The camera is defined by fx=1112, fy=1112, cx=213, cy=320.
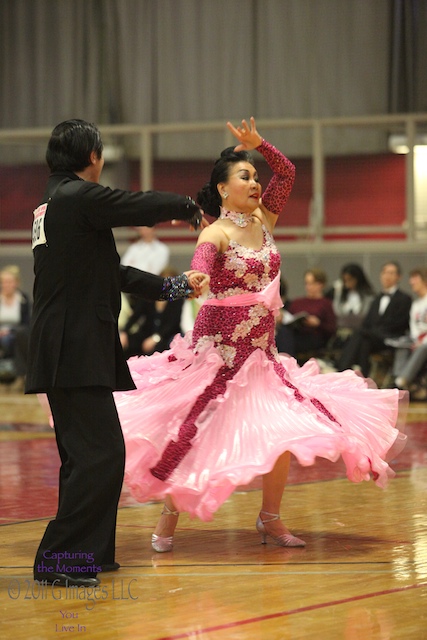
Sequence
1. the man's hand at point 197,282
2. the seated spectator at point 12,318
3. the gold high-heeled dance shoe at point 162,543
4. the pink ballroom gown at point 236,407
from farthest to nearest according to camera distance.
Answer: the seated spectator at point 12,318, the gold high-heeled dance shoe at point 162,543, the pink ballroom gown at point 236,407, the man's hand at point 197,282

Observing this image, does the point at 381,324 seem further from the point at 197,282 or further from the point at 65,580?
the point at 65,580

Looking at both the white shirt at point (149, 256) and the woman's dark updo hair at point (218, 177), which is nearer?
the woman's dark updo hair at point (218, 177)

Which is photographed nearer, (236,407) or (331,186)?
(236,407)

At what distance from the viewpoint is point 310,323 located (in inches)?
440

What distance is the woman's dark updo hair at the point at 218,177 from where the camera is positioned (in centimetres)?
492

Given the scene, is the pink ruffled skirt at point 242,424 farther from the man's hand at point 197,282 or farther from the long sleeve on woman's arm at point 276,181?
the long sleeve on woman's arm at point 276,181

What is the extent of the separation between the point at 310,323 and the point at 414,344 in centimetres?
106

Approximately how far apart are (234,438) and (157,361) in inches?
27.3

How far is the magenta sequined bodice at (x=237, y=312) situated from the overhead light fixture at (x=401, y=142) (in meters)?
8.33

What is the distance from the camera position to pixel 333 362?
11492 millimetres

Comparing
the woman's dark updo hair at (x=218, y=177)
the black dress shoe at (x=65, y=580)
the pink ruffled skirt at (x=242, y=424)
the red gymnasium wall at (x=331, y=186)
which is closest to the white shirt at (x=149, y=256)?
the red gymnasium wall at (x=331, y=186)

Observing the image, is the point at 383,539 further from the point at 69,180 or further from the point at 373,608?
the point at 69,180

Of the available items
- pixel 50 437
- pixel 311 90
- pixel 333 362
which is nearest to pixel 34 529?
pixel 50 437

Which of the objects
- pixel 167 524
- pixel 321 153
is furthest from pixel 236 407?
pixel 321 153
